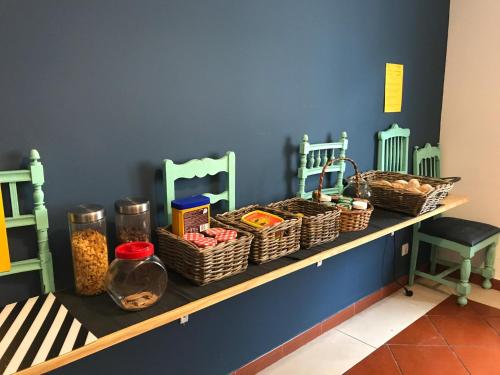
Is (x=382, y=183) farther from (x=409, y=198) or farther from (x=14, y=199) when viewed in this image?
(x=14, y=199)

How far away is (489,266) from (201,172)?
7.45ft

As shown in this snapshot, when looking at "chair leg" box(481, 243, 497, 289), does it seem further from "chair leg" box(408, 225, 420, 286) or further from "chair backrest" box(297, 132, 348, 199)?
"chair backrest" box(297, 132, 348, 199)

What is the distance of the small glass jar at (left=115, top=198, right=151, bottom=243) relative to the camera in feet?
4.39

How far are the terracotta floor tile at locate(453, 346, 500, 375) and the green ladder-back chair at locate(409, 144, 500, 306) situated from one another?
1.57ft

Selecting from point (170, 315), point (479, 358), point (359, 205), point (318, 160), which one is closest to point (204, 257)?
point (170, 315)

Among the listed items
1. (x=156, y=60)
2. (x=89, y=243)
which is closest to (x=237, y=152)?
(x=156, y=60)

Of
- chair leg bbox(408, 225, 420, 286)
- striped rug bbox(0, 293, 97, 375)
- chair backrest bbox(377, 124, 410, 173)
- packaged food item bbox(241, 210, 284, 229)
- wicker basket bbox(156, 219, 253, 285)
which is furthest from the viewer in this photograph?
chair leg bbox(408, 225, 420, 286)

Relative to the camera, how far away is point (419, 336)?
234 centimetres

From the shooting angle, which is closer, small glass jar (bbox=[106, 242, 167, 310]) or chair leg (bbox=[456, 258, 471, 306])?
small glass jar (bbox=[106, 242, 167, 310])

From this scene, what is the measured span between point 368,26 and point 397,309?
5.66 ft

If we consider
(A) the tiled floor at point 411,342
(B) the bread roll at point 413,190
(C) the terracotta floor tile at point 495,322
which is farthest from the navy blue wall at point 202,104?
(C) the terracotta floor tile at point 495,322

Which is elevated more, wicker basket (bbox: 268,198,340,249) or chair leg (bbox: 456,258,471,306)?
wicker basket (bbox: 268,198,340,249)

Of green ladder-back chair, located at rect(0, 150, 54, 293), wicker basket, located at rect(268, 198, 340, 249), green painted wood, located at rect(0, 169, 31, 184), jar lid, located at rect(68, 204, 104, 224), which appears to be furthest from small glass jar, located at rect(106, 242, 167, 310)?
wicker basket, located at rect(268, 198, 340, 249)

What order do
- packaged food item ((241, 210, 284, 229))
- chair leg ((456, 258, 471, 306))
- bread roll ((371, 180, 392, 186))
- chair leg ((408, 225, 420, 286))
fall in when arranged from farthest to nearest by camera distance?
chair leg ((408, 225, 420, 286)), chair leg ((456, 258, 471, 306)), bread roll ((371, 180, 392, 186)), packaged food item ((241, 210, 284, 229))
